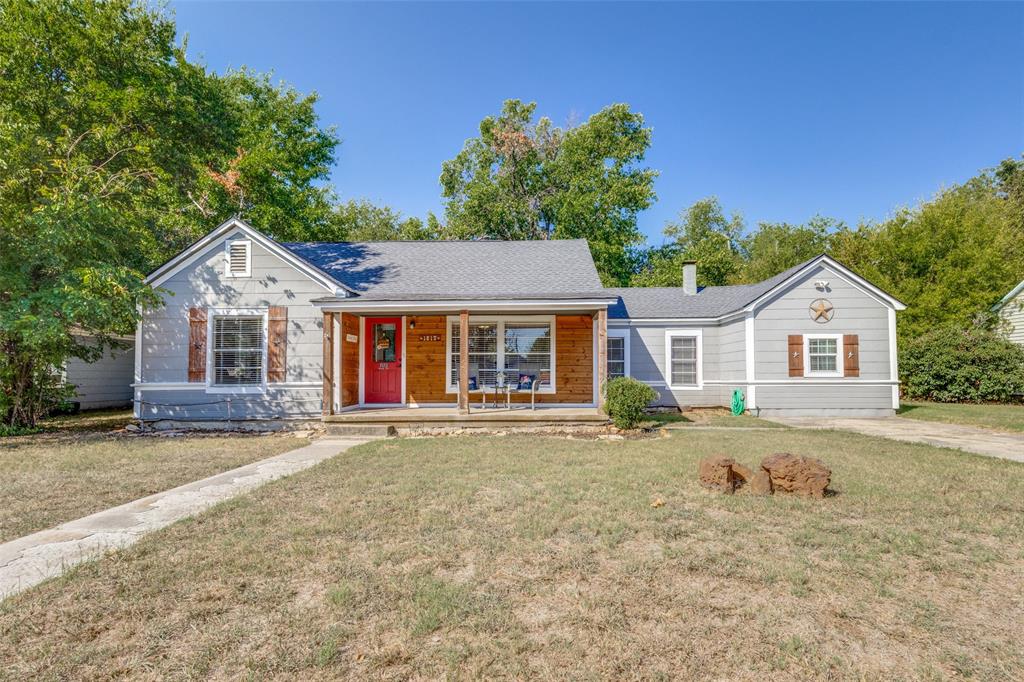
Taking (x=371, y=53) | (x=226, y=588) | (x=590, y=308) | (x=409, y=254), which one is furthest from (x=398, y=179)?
(x=226, y=588)

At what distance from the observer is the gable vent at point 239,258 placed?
10930 mm

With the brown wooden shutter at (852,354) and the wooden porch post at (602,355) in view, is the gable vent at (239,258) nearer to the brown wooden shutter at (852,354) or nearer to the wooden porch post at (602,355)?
the wooden porch post at (602,355)

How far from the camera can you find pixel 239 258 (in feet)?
35.9

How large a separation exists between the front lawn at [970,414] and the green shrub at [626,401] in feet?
26.4

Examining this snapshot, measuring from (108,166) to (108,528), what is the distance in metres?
18.3

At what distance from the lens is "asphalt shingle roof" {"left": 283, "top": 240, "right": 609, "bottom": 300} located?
10992 mm

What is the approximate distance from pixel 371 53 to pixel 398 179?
8379mm

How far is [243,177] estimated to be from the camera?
18.0m

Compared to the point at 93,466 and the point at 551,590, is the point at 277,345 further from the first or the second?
the point at 551,590

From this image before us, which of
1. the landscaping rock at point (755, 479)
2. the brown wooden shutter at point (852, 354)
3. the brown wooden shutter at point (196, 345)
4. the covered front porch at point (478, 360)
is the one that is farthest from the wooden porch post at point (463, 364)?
the brown wooden shutter at point (852, 354)

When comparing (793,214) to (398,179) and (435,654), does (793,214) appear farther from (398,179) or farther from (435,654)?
(435,654)

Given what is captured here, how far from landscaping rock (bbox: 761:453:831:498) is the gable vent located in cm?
1109

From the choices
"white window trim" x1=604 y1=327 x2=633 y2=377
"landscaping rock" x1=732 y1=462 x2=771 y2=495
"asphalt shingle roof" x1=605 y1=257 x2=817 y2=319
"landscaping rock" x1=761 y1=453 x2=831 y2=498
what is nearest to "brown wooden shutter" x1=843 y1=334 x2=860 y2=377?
"asphalt shingle roof" x1=605 y1=257 x2=817 y2=319

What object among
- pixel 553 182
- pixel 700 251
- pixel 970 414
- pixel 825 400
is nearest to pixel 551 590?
pixel 825 400
